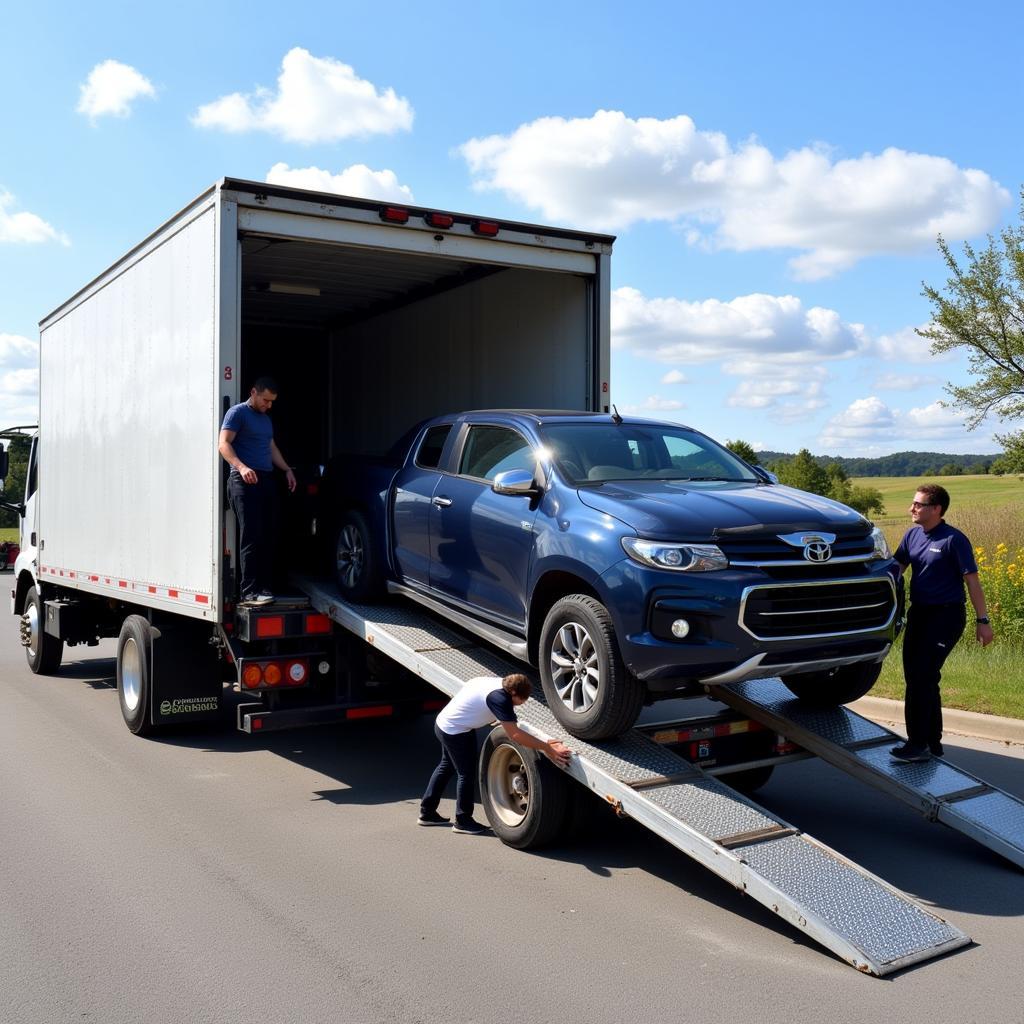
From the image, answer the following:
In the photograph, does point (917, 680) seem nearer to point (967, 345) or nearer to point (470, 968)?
point (470, 968)

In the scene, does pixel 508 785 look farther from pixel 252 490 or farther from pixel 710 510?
pixel 252 490

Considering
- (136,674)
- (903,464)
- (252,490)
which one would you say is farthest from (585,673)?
(903,464)

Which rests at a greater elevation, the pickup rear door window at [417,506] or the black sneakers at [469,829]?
the pickup rear door window at [417,506]

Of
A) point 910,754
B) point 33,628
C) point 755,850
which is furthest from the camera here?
point 33,628

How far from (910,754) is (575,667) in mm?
2099

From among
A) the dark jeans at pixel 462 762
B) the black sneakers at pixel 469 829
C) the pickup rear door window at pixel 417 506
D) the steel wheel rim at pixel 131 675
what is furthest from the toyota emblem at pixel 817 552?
the steel wheel rim at pixel 131 675

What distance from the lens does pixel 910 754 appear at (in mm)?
6379

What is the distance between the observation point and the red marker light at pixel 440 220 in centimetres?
789

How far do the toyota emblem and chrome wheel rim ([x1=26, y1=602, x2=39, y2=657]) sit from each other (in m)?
9.47

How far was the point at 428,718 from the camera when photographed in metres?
9.94

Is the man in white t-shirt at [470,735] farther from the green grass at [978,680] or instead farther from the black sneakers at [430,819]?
the green grass at [978,680]

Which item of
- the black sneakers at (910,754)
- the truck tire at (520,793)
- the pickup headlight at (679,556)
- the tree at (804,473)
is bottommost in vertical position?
the truck tire at (520,793)

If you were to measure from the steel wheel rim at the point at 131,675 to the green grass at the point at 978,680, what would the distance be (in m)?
6.19

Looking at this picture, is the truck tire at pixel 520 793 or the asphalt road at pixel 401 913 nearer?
the asphalt road at pixel 401 913
